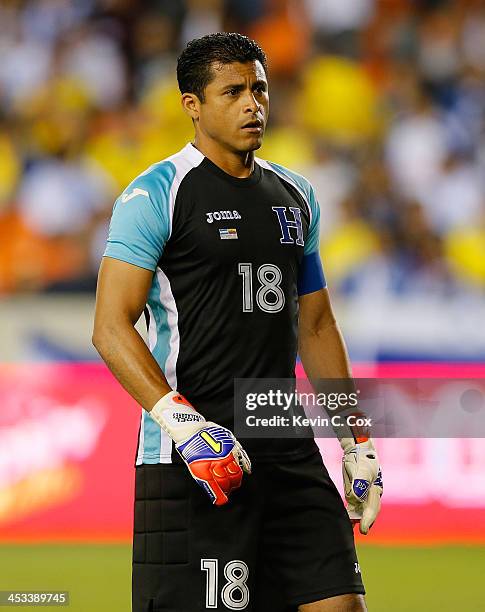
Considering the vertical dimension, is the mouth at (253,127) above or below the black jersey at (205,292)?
above

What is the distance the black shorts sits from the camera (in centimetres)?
342

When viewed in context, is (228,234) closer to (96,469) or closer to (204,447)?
(204,447)

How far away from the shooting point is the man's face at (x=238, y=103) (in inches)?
144

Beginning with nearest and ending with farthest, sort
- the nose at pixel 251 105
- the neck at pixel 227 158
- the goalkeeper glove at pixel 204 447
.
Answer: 1. the goalkeeper glove at pixel 204 447
2. the nose at pixel 251 105
3. the neck at pixel 227 158

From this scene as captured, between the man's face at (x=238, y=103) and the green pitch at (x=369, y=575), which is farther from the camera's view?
the green pitch at (x=369, y=575)

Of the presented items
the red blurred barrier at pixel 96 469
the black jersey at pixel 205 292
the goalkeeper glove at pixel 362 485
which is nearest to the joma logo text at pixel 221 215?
the black jersey at pixel 205 292

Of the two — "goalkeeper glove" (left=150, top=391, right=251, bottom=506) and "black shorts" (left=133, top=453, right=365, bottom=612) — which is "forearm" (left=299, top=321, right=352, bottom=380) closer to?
"black shorts" (left=133, top=453, right=365, bottom=612)

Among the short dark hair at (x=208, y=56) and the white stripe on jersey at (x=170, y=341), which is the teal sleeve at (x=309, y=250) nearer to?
the short dark hair at (x=208, y=56)

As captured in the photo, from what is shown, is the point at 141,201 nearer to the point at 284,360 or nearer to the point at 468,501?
the point at 284,360

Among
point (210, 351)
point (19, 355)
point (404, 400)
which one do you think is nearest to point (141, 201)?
point (210, 351)

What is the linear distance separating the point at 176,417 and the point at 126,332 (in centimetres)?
29

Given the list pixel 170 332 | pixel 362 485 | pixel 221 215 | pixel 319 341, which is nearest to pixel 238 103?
pixel 221 215

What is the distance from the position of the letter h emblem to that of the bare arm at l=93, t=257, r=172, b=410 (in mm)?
494

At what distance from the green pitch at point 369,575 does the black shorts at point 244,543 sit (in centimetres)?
274
